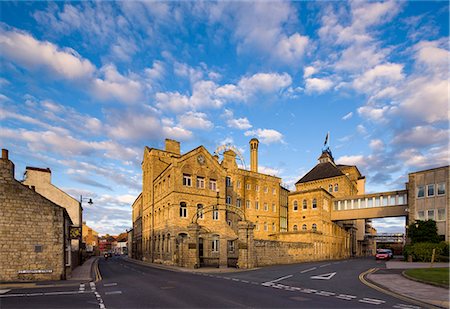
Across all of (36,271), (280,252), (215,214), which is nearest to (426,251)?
(280,252)

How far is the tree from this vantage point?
3697 cm

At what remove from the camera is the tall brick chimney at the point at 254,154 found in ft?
202

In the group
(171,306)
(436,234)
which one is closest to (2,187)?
(171,306)

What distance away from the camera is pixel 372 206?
172 ft

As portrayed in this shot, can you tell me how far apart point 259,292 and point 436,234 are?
1226 inches

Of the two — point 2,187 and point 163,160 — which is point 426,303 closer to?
point 2,187

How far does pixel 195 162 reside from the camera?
41844 mm

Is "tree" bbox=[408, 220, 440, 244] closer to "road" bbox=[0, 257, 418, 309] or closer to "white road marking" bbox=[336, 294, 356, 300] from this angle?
"road" bbox=[0, 257, 418, 309]

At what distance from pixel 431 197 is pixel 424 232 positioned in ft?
17.3

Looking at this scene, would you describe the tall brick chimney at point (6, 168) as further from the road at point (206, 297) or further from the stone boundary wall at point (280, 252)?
the stone boundary wall at point (280, 252)

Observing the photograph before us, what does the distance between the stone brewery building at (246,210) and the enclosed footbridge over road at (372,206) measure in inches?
5.4

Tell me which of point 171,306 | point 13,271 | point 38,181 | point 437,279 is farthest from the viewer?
point 38,181

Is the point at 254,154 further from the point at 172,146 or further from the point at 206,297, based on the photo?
the point at 206,297

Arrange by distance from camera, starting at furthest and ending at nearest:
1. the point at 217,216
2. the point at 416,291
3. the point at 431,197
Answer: the point at 217,216
the point at 431,197
the point at 416,291
